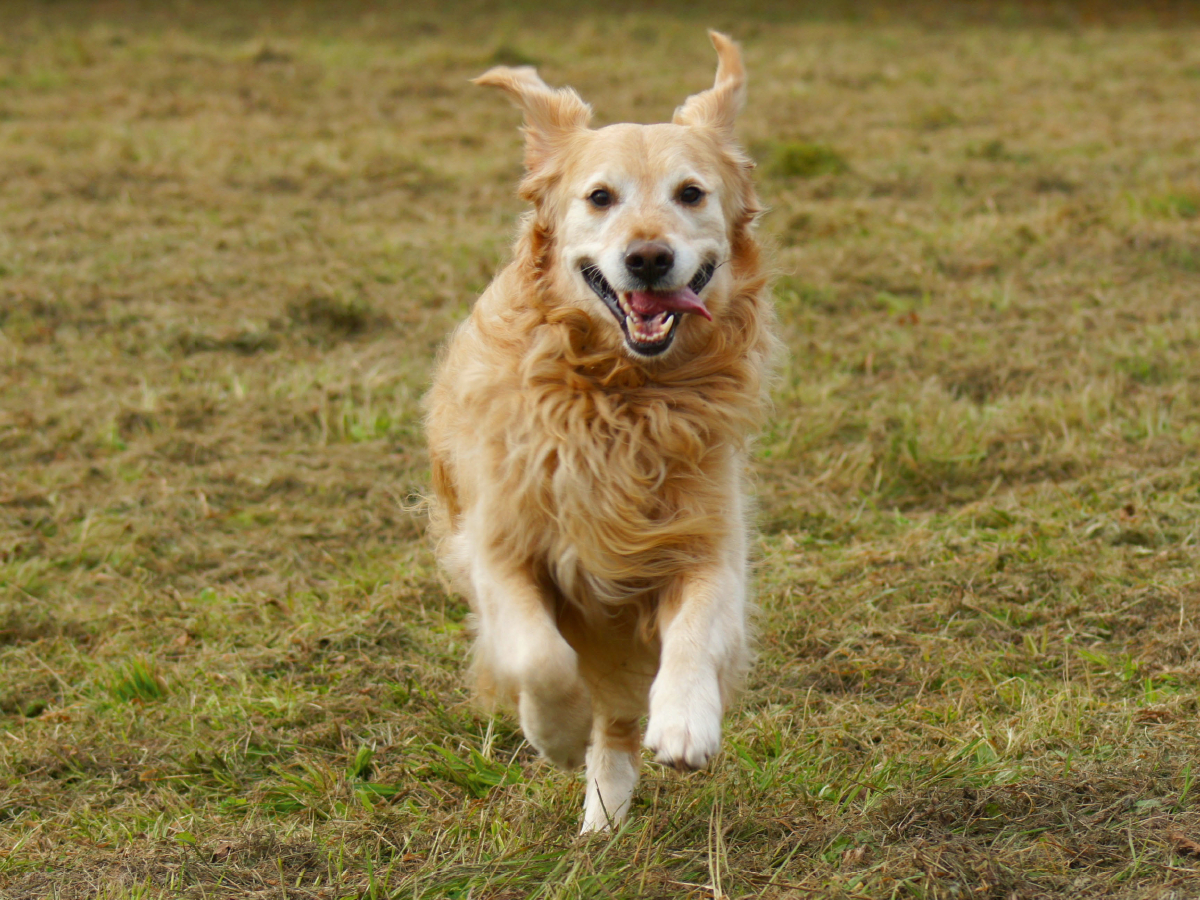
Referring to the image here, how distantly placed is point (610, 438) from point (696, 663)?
2.21 ft

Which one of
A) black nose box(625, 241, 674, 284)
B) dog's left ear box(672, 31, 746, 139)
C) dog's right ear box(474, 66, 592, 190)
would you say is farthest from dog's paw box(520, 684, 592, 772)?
dog's left ear box(672, 31, 746, 139)

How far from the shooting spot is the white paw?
8.50ft

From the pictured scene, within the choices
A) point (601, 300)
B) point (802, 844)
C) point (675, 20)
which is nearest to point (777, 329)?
point (601, 300)

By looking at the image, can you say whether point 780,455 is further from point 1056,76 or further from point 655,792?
→ point 1056,76

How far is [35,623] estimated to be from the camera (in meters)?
4.32

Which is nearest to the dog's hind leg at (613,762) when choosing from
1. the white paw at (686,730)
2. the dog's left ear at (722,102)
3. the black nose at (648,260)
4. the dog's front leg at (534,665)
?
the dog's front leg at (534,665)

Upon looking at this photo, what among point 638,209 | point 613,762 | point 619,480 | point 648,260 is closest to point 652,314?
point 648,260

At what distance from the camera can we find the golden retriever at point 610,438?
3.06m

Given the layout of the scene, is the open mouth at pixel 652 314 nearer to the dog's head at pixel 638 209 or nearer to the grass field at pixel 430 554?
the dog's head at pixel 638 209

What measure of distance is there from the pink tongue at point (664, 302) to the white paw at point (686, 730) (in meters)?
0.95

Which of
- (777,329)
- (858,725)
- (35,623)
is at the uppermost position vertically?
(777,329)

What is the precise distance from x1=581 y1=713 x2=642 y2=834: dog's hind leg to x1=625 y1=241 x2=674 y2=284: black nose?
118 cm

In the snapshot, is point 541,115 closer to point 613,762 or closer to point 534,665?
point 534,665

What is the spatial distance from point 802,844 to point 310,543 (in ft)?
8.74
